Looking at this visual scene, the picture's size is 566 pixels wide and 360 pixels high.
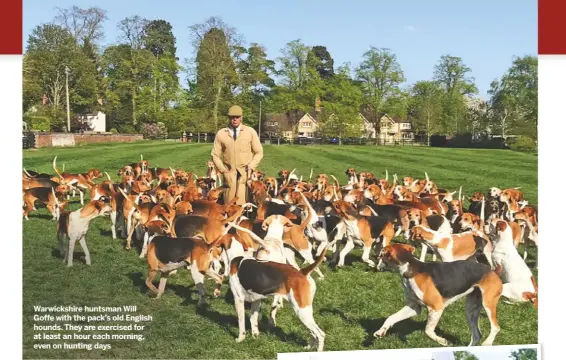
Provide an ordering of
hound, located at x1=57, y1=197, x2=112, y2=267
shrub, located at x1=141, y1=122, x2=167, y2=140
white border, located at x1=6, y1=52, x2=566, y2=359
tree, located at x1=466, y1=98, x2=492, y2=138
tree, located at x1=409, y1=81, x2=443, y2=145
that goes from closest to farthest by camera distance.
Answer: white border, located at x1=6, y1=52, x2=566, y2=359 → hound, located at x1=57, y1=197, x2=112, y2=267 → shrub, located at x1=141, y1=122, x2=167, y2=140 → tree, located at x1=409, y1=81, x2=443, y2=145 → tree, located at x1=466, y1=98, x2=492, y2=138

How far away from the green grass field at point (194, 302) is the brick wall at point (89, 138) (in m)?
0.12

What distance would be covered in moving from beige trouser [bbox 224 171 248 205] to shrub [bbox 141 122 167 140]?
134 centimetres

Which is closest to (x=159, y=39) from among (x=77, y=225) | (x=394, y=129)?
(x=77, y=225)

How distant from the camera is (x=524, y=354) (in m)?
7.29

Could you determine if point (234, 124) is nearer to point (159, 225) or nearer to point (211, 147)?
point (211, 147)

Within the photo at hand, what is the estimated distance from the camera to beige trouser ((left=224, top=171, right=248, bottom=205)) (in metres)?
8.68

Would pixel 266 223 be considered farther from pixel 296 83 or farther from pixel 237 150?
pixel 296 83

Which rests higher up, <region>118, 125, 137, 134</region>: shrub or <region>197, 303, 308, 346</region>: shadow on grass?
<region>118, 125, 137, 134</region>: shrub

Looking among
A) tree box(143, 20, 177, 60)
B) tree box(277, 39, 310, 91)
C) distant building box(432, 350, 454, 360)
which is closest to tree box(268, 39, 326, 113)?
tree box(277, 39, 310, 91)
